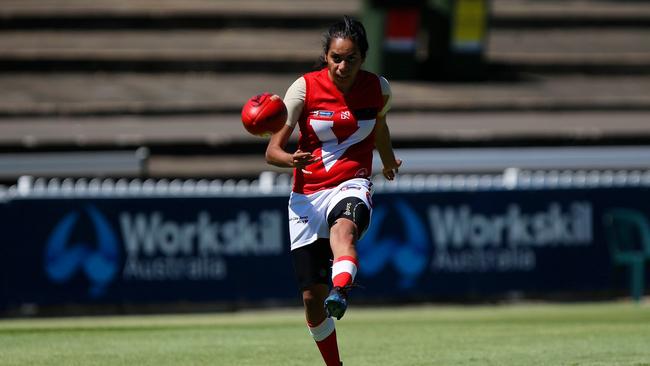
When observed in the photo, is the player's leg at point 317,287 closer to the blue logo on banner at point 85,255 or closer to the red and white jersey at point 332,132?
the red and white jersey at point 332,132

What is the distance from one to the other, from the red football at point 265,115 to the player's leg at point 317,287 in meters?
0.75

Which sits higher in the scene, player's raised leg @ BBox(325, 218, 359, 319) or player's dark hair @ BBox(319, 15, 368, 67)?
player's dark hair @ BBox(319, 15, 368, 67)

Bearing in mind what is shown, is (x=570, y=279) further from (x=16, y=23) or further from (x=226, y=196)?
(x=16, y=23)

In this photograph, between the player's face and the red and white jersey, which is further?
the red and white jersey

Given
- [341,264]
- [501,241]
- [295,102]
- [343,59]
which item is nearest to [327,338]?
[341,264]

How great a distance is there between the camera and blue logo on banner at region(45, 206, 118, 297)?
15711 mm

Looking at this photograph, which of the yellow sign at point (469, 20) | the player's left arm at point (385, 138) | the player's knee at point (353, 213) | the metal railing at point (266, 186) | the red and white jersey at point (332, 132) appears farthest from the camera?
the yellow sign at point (469, 20)

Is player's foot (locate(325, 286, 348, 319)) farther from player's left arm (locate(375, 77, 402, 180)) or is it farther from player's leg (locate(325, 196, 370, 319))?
player's left arm (locate(375, 77, 402, 180))

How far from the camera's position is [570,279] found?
56.5 ft

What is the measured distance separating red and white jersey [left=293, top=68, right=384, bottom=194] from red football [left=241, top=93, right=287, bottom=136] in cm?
20

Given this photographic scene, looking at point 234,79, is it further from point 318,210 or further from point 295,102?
point 318,210

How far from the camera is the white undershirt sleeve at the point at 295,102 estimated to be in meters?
7.30

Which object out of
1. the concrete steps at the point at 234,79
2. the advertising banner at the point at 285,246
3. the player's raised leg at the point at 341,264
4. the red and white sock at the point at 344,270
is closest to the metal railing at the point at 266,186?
the advertising banner at the point at 285,246

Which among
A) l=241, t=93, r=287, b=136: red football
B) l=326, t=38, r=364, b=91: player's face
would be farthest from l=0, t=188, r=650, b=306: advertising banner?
l=326, t=38, r=364, b=91: player's face
